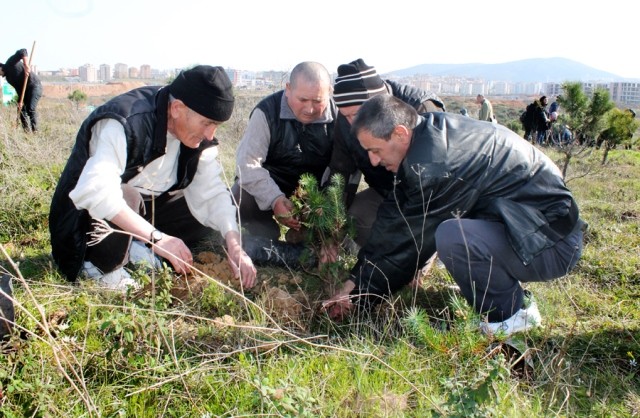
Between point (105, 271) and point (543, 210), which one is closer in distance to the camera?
point (543, 210)

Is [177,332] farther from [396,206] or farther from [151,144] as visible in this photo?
[396,206]

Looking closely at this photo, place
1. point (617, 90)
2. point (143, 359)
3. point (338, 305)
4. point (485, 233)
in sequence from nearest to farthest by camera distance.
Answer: point (143, 359) → point (485, 233) → point (338, 305) → point (617, 90)

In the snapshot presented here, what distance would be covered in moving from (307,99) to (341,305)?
162 centimetres

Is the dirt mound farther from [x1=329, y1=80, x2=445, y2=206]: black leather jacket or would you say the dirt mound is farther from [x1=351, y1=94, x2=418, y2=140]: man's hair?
[x1=351, y1=94, x2=418, y2=140]: man's hair

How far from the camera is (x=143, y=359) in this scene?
8.05 feet

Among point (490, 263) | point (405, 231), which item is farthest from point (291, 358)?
point (490, 263)

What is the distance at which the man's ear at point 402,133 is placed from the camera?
293 centimetres

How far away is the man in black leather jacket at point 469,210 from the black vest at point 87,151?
1203mm

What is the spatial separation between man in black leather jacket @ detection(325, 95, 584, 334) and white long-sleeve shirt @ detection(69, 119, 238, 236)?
106 centimetres

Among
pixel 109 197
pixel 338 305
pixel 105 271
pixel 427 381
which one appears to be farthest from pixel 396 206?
pixel 105 271

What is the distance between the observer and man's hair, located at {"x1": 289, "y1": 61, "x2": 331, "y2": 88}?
3922 mm

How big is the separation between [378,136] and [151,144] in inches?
53.6

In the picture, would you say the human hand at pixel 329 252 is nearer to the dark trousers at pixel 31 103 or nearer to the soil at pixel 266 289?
the soil at pixel 266 289

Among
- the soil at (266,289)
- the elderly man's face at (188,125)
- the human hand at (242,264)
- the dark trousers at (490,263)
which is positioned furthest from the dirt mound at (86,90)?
the dark trousers at (490,263)
